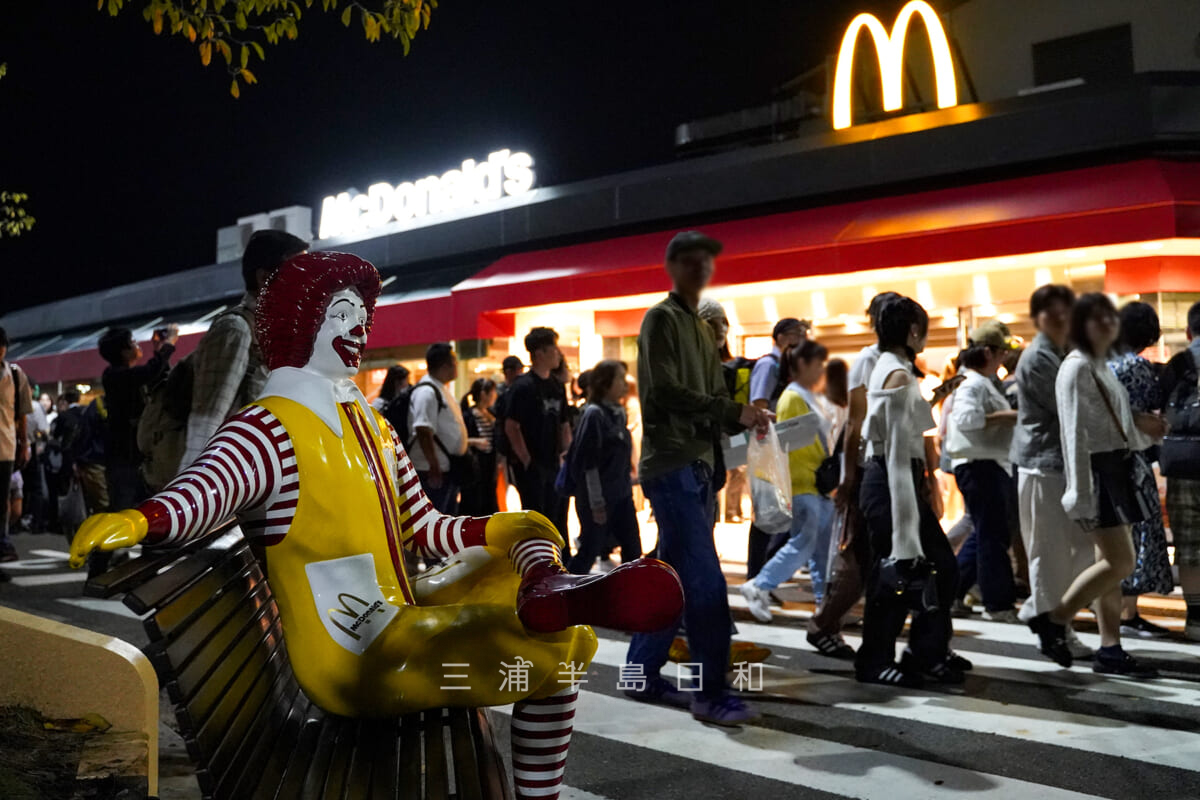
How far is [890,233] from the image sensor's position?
504 inches

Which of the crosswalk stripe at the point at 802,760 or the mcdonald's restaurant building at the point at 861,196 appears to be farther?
the mcdonald's restaurant building at the point at 861,196

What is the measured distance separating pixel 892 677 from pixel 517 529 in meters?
3.31

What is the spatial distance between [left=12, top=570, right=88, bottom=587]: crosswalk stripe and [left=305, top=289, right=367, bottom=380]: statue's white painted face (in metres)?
7.85

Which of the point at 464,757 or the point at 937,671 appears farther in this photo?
the point at 937,671

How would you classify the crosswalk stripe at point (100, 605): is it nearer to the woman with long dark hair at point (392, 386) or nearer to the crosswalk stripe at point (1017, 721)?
the woman with long dark hair at point (392, 386)

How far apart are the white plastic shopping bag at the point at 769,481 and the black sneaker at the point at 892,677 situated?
4.38ft

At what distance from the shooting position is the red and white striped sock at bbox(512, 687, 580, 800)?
2.44m

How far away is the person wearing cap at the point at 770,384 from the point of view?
7.82 m

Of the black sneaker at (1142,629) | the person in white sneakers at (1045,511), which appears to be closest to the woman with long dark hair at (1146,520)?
the black sneaker at (1142,629)

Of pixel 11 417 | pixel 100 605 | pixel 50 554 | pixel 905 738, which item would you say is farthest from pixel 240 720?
pixel 50 554

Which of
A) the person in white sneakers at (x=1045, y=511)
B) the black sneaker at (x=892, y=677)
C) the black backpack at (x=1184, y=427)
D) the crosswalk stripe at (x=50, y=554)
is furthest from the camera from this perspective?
the crosswalk stripe at (x=50, y=554)

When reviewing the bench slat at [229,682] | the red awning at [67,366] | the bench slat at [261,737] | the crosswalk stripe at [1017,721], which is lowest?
the crosswalk stripe at [1017,721]

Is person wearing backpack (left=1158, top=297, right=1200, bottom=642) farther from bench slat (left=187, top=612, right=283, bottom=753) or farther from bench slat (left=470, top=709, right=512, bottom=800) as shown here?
bench slat (left=187, top=612, right=283, bottom=753)

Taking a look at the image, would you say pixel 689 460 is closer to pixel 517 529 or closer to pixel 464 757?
pixel 517 529
